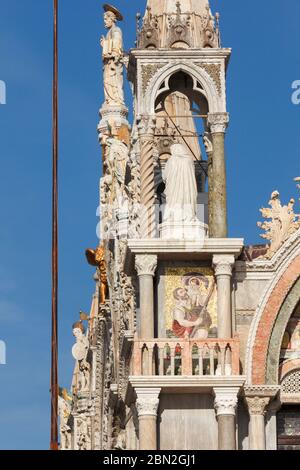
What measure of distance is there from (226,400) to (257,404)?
892mm

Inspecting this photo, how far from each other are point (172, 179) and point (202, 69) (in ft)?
8.06

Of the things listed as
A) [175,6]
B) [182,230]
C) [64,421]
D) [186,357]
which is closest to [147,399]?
[186,357]

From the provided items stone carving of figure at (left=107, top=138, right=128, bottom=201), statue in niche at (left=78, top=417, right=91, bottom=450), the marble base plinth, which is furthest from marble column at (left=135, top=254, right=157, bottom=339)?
statue in niche at (left=78, top=417, right=91, bottom=450)

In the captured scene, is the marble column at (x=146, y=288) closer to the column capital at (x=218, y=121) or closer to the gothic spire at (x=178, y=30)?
the column capital at (x=218, y=121)

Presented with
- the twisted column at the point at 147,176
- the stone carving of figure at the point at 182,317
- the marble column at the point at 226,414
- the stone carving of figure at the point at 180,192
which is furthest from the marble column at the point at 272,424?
the twisted column at the point at 147,176

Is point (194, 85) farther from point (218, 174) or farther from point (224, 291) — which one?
point (224, 291)

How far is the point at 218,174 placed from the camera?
4641 cm

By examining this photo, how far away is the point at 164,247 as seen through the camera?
45.3 metres

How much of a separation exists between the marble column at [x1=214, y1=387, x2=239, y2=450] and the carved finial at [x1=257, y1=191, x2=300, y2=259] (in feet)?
10.7

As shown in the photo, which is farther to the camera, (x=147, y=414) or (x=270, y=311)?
(x=270, y=311)

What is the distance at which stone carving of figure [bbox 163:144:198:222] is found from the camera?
46.1 meters

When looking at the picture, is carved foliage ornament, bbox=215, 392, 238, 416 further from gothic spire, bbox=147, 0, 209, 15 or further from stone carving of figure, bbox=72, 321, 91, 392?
stone carving of figure, bbox=72, 321, 91, 392
